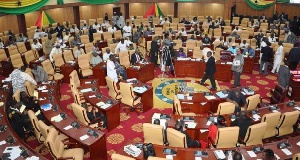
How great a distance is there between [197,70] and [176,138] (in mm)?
6519

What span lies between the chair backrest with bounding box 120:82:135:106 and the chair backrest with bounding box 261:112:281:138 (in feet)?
13.3

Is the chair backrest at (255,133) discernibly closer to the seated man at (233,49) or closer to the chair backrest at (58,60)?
the seated man at (233,49)

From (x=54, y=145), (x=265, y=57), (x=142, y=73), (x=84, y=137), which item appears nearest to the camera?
(x=54, y=145)

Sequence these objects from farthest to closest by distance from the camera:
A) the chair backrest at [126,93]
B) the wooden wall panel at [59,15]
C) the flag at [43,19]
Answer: the wooden wall panel at [59,15] → the flag at [43,19] → the chair backrest at [126,93]

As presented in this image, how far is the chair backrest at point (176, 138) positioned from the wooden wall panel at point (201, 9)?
1934 cm

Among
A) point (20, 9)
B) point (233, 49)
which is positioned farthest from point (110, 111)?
point (20, 9)

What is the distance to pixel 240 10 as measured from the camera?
79.4ft

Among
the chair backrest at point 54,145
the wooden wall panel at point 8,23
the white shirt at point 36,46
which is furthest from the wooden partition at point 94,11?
the chair backrest at point 54,145

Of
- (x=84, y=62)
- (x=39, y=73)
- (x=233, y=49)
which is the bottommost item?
(x=39, y=73)

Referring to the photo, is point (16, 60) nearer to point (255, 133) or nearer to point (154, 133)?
point (154, 133)

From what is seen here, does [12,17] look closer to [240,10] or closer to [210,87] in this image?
[210,87]

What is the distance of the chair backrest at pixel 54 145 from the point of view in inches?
253

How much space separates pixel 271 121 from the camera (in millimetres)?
7504

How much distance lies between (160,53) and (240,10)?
1327 centimetres
